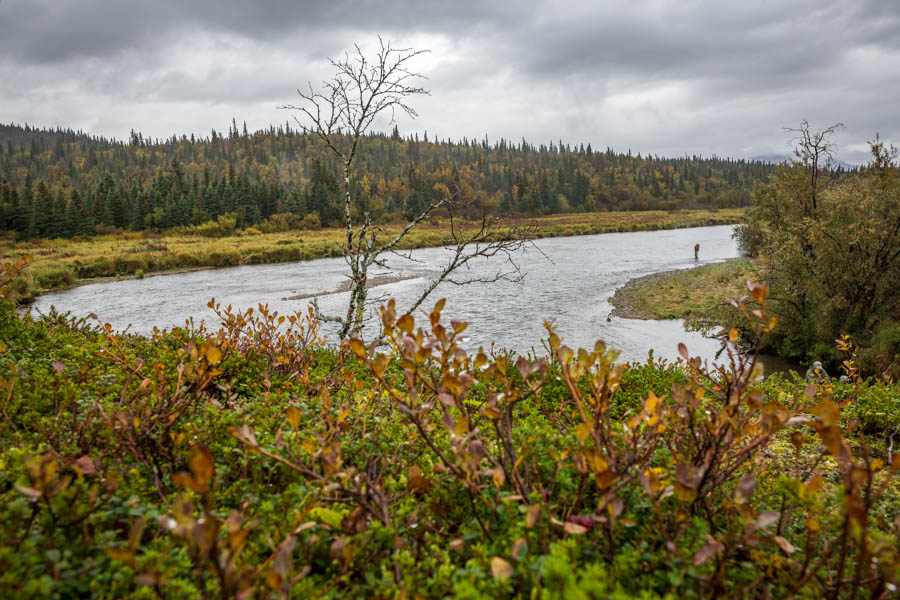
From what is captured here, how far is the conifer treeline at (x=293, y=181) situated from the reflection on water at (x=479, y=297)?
433 cm

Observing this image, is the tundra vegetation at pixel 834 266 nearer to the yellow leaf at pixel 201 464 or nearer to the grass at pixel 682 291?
the grass at pixel 682 291

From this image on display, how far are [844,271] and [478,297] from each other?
12.6 metres

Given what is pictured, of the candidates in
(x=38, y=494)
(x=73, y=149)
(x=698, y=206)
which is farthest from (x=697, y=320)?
(x=73, y=149)

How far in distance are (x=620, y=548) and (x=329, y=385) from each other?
2.58 m

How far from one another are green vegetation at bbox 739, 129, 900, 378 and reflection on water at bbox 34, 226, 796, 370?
8.13 feet

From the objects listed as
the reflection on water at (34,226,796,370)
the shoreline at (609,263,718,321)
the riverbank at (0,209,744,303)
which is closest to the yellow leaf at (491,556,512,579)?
the reflection on water at (34,226,796,370)

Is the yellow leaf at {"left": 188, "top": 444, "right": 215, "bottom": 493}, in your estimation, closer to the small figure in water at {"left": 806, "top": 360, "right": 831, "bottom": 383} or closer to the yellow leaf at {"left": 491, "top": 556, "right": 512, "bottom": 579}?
the yellow leaf at {"left": 491, "top": 556, "right": 512, "bottom": 579}

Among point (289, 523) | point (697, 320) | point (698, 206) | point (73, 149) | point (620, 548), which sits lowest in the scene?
point (697, 320)

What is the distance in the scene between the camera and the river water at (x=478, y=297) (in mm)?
15281

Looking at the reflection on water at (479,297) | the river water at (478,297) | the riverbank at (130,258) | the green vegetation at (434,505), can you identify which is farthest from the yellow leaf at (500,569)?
the riverbank at (130,258)

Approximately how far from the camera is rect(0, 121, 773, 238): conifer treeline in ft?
183

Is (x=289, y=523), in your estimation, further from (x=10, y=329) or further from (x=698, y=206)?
(x=698, y=206)

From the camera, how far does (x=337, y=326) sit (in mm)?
15086

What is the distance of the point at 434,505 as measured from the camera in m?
1.84
